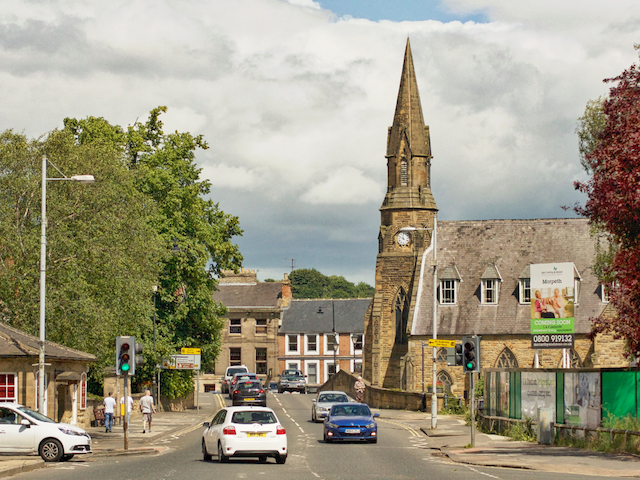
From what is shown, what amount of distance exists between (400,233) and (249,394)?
2007 centimetres

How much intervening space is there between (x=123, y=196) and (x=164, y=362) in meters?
13.9

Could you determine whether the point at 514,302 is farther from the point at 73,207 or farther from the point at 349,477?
the point at 349,477

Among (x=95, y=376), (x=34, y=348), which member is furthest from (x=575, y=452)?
(x=95, y=376)

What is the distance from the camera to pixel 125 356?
2505 cm

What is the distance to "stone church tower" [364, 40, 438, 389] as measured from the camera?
62438 millimetres

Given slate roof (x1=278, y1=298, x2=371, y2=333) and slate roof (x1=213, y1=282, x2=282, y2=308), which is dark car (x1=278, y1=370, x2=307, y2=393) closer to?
slate roof (x1=278, y1=298, x2=371, y2=333)

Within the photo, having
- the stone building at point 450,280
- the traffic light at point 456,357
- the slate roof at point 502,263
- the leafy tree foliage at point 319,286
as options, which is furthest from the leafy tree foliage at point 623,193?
the leafy tree foliage at point 319,286

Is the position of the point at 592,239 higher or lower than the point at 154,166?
lower

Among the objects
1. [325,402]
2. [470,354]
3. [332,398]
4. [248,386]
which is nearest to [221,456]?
[470,354]

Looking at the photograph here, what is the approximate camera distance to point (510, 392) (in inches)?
1235

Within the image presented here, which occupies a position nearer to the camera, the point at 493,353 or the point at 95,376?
the point at 95,376

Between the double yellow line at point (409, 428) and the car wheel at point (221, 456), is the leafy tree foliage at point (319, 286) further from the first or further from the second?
the car wheel at point (221, 456)

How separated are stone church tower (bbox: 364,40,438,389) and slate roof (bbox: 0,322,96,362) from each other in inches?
1331

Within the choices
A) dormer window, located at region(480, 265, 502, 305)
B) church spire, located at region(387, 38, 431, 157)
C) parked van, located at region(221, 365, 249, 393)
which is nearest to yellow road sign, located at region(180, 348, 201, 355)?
dormer window, located at region(480, 265, 502, 305)
